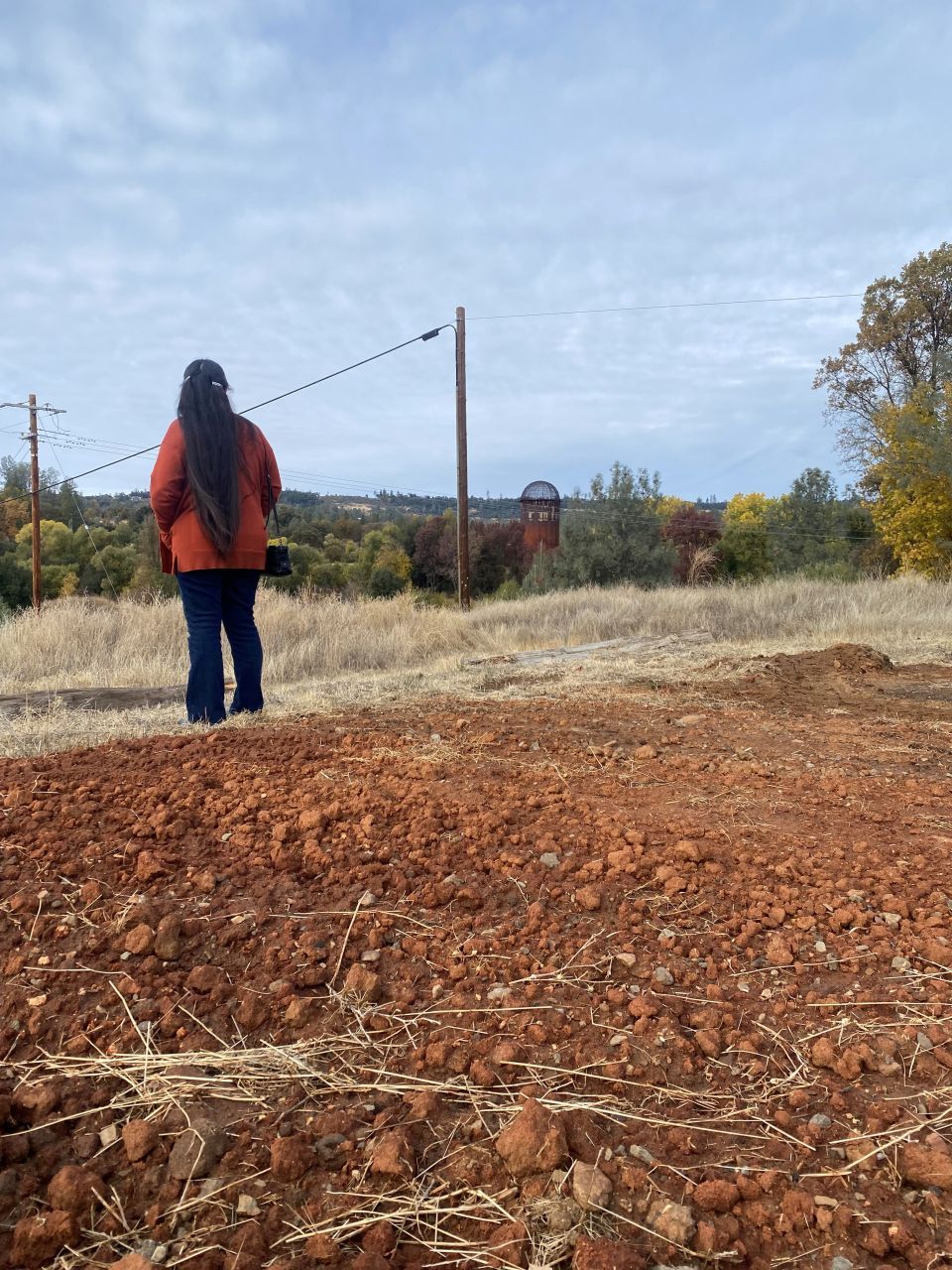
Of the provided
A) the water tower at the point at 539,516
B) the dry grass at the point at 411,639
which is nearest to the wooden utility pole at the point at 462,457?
the dry grass at the point at 411,639

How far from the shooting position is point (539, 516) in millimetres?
36344

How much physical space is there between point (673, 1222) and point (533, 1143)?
0.21m

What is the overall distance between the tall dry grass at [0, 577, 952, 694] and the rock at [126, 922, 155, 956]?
17.8 ft

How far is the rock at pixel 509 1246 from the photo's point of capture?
3.23 feet

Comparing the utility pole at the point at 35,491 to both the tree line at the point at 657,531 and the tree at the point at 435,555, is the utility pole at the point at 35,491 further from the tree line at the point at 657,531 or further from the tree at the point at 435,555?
the tree at the point at 435,555

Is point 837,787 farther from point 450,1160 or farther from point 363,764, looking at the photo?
point 450,1160

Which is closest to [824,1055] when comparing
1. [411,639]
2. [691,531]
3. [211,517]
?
[211,517]

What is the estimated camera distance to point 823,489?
36156 millimetres

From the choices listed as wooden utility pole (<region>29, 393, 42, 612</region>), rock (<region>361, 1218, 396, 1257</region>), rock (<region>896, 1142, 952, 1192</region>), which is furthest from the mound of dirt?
wooden utility pole (<region>29, 393, 42, 612</region>)

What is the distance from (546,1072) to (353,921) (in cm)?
63

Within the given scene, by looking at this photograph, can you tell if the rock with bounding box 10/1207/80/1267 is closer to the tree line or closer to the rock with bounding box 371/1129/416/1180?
the rock with bounding box 371/1129/416/1180

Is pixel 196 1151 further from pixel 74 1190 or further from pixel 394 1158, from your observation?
pixel 394 1158

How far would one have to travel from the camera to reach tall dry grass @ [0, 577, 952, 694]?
7.98 m

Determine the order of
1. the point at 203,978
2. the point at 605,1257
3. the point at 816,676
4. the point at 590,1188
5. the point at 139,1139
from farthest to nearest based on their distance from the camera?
the point at 816,676 → the point at 203,978 → the point at 139,1139 → the point at 590,1188 → the point at 605,1257
